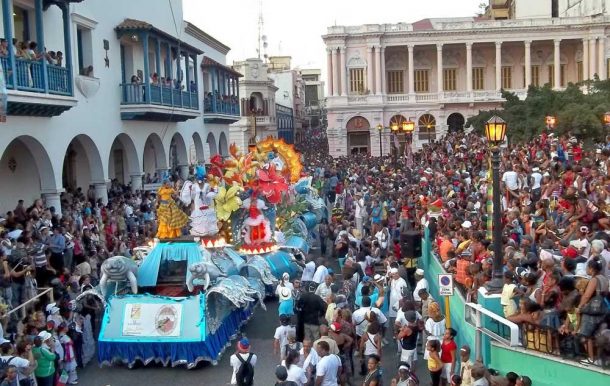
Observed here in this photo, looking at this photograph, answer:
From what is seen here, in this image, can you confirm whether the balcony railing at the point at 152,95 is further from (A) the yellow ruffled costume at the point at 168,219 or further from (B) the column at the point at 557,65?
(B) the column at the point at 557,65

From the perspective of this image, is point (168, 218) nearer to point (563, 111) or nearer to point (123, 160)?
point (123, 160)

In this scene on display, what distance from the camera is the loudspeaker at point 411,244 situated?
46.1 feet

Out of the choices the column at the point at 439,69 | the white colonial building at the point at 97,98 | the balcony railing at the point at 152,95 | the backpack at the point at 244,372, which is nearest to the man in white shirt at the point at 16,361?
the backpack at the point at 244,372

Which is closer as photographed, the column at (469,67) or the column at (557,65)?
the column at (557,65)

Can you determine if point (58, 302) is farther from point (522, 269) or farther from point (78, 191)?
point (78, 191)

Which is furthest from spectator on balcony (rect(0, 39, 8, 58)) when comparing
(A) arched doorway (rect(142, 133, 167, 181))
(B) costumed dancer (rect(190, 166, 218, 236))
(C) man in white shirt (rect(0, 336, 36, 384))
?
(A) arched doorway (rect(142, 133, 167, 181))

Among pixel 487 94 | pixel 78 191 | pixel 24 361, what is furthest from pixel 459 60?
pixel 24 361

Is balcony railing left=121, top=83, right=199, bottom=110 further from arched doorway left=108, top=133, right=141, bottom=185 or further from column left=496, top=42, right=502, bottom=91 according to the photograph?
column left=496, top=42, right=502, bottom=91

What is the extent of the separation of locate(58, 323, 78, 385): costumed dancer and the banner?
85cm

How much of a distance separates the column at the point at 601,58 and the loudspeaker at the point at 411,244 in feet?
161

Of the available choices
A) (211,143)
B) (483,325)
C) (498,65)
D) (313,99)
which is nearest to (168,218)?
(483,325)

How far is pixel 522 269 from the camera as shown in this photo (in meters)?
10.5

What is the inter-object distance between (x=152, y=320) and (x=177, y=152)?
2103 centimetres

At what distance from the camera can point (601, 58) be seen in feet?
191
